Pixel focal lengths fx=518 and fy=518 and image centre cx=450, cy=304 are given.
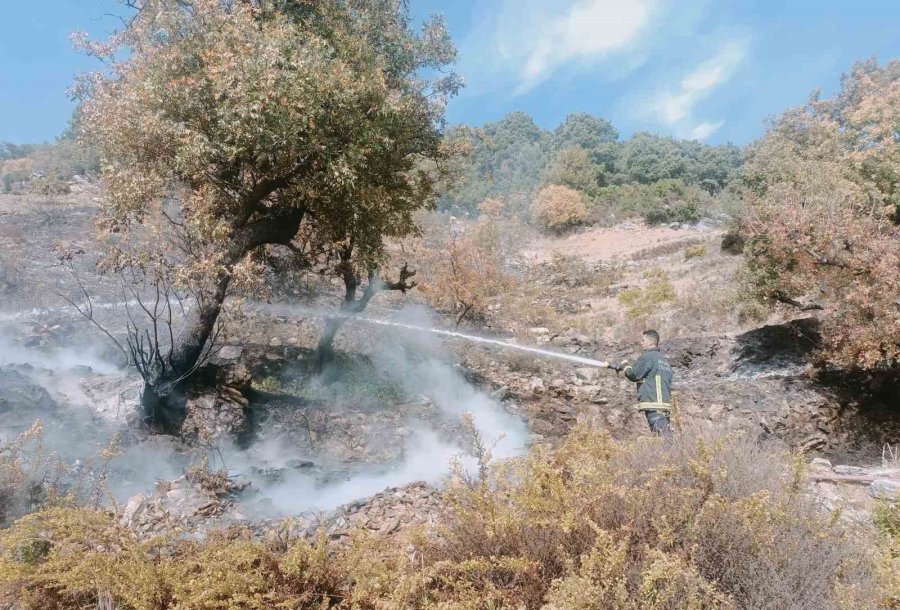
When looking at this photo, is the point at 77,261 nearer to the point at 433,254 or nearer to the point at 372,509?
the point at 433,254

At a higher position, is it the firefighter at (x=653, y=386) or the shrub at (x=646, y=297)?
the shrub at (x=646, y=297)

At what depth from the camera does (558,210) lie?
34125mm

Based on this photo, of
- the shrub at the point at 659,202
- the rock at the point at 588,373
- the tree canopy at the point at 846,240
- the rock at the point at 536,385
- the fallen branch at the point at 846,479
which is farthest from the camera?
the shrub at the point at 659,202

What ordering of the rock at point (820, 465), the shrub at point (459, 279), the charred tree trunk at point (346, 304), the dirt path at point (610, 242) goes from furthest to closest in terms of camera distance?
the dirt path at point (610, 242)
the shrub at point (459, 279)
the charred tree trunk at point (346, 304)
the rock at point (820, 465)

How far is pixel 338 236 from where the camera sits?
9.91 metres

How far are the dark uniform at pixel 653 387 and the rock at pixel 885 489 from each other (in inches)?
71.8

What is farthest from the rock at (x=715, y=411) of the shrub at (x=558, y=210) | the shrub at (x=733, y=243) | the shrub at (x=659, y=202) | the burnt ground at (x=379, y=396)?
the shrub at (x=659, y=202)

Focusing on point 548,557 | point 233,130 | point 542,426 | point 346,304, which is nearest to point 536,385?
point 542,426

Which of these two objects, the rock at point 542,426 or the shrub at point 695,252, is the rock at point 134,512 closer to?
the rock at point 542,426

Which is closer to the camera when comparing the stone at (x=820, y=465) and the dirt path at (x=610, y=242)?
the stone at (x=820, y=465)

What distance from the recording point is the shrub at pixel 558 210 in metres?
33.9

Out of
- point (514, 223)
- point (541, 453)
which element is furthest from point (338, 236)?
point (514, 223)

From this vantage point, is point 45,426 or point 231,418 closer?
point 45,426

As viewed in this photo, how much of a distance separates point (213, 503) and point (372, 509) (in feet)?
5.76
